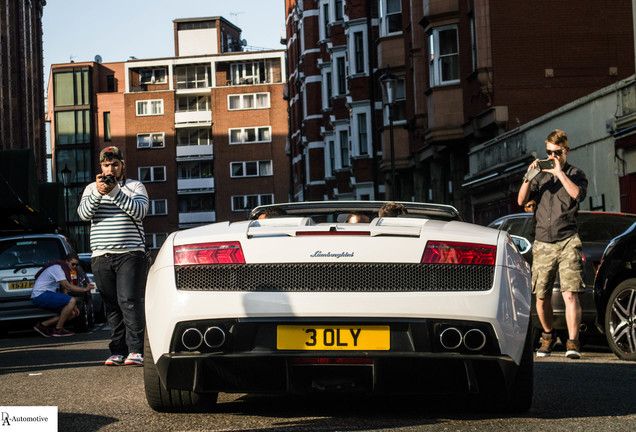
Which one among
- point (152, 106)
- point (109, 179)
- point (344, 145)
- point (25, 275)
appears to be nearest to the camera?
point (109, 179)

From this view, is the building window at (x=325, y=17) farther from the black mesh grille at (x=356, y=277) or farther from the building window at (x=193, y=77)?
→ the black mesh grille at (x=356, y=277)

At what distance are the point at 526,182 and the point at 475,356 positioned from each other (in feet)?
15.7

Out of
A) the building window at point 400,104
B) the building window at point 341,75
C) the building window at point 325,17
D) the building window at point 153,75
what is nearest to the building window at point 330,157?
the building window at point 341,75

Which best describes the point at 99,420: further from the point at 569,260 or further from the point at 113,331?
the point at 569,260

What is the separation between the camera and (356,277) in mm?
5508

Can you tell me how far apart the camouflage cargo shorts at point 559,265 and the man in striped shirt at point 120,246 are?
342 cm

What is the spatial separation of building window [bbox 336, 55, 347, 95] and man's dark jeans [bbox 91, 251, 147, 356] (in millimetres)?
48266

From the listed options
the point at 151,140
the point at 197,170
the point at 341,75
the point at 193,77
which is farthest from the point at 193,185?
the point at 341,75

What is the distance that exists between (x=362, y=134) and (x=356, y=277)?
44.6 m

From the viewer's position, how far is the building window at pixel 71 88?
3920 inches

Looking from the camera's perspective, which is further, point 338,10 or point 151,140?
point 151,140

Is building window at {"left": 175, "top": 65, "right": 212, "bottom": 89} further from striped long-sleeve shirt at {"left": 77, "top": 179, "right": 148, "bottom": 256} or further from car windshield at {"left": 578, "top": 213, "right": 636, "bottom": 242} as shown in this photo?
striped long-sleeve shirt at {"left": 77, "top": 179, "right": 148, "bottom": 256}

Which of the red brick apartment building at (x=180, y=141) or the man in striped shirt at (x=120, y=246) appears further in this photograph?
the red brick apartment building at (x=180, y=141)

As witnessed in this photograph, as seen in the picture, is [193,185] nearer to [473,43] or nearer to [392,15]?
[392,15]
